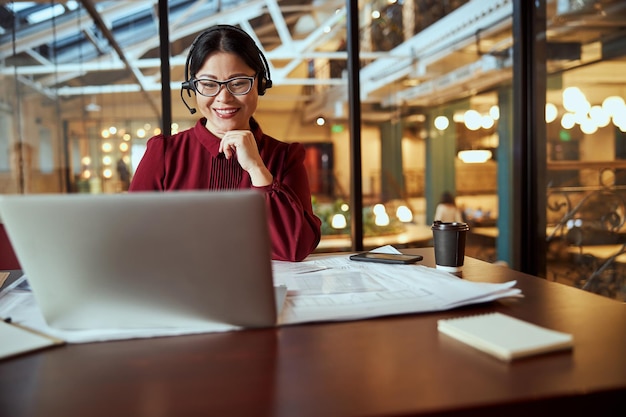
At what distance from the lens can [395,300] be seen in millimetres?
922

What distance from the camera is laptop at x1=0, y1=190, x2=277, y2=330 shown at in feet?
2.18

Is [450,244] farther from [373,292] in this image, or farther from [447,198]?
[447,198]

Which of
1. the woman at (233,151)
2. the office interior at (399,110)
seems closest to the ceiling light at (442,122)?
the office interior at (399,110)

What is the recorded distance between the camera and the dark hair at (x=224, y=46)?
1.64 metres

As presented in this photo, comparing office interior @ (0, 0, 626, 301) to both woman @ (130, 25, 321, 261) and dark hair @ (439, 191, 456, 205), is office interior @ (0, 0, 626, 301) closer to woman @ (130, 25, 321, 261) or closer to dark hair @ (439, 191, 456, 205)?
dark hair @ (439, 191, 456, 205)

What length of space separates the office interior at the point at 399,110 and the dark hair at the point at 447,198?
2.5 inches

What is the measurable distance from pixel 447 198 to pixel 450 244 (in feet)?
15.3

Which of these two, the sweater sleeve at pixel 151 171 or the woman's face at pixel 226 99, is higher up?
the woman's face at pixel 226 99

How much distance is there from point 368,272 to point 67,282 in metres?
0.62

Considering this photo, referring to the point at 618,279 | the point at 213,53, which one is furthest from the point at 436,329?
the point at 618,279

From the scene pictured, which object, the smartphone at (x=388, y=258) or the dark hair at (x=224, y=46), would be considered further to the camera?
the dark hair at (x=224, y=46)

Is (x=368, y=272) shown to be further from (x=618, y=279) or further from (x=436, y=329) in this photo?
(x=618, y=279)

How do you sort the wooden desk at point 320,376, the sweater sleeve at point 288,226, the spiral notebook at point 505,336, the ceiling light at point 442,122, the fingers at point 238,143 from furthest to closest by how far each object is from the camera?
the ceiling light at point 442,122
the fingers at point 238,143
the sweater sleeve at point 288,226
the spiral notebook at point 505,336
the wooden desk at point 320,376

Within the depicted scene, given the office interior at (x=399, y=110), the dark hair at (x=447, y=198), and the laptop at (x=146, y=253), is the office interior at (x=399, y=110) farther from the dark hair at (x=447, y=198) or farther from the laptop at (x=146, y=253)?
the laptop at (x=146, y=253)
